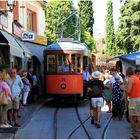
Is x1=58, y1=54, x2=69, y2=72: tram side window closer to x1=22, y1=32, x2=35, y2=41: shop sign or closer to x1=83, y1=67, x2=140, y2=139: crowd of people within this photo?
x1=22, y1=32, x2=35, y2=41: shop sign

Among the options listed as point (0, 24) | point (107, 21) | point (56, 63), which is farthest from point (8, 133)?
point (107, 21)

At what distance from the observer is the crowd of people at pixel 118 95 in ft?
41.4

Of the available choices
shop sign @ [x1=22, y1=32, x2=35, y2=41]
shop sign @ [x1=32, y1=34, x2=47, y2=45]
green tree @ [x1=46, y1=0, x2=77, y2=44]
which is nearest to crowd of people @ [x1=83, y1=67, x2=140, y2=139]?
shop sign @ [x1=22, y1=32, x2=35, y2=41]

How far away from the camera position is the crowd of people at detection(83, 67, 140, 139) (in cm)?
1263

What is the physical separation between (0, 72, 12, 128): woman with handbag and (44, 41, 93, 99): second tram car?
892cm

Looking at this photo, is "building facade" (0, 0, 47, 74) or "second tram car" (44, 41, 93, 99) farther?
"second tram car" (44, 41, 93, 99)

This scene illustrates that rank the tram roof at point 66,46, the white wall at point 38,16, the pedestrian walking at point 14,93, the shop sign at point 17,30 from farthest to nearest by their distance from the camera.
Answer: the white wall at point 38,16 → the shop sign at point 17,30 → the tram roof at point 66,46 → the pedestrian walking at point 14,93

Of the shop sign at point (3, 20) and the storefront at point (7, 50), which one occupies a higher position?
the shop sign at point (3, 20)

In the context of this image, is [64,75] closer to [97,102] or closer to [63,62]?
[63,62]

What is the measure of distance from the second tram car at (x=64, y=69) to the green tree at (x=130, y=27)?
1539 centimetres

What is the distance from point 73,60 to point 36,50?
654 cm

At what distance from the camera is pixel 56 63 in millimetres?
23578

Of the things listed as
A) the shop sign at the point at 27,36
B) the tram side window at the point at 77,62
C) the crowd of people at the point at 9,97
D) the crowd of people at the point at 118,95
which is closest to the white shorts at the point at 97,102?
the crowd of people at the point at 118,95

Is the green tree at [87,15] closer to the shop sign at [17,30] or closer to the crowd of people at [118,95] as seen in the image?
the shop sign at [17,30]
